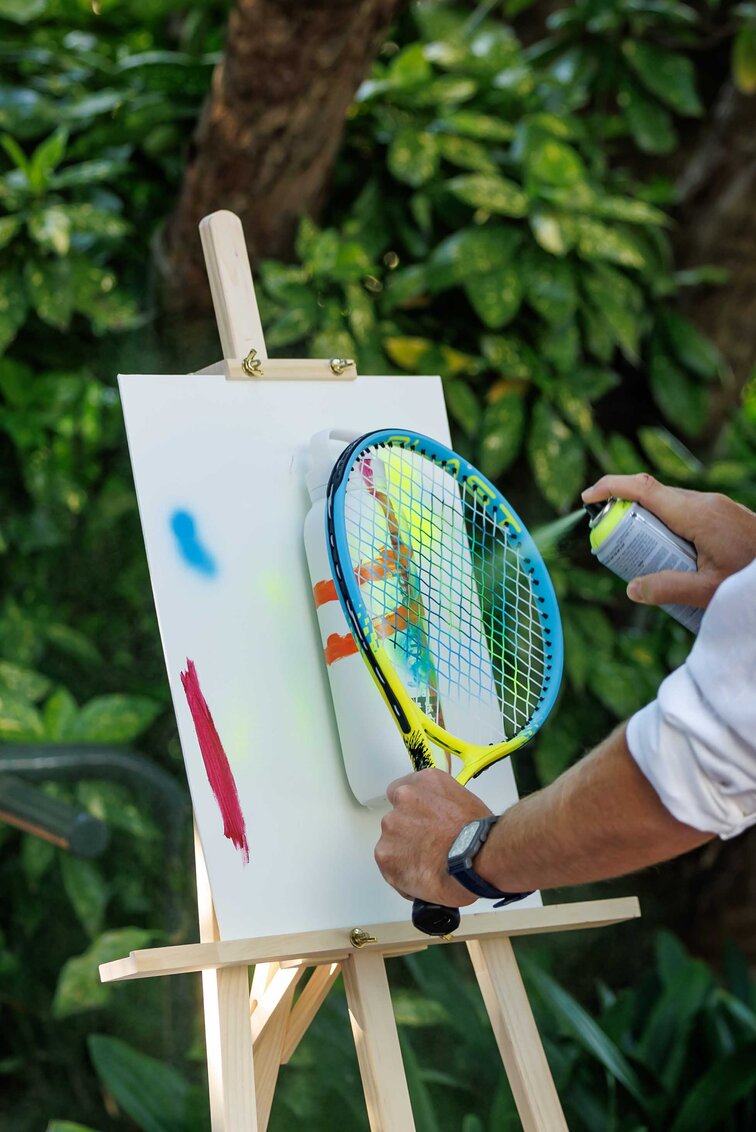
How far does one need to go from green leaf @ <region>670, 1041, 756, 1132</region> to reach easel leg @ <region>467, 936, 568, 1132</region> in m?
0.76

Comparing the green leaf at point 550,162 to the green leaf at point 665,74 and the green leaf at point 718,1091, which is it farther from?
the green leaf at point 718,1091

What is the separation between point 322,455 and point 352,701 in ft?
0.86

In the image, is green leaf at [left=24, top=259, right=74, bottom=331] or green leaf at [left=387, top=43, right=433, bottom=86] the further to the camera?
green leaf at [left=387, top=43, right=433, bottom=86]

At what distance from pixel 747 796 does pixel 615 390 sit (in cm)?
175

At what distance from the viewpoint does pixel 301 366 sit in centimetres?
136

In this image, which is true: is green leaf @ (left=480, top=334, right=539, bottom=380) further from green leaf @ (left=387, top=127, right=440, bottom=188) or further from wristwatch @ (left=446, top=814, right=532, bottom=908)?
wristwatch @ (left=446, top=814, right=532, bottom=908)

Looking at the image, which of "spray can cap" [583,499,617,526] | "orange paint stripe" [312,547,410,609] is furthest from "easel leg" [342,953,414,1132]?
"spray can cap" [583,499,617,526]

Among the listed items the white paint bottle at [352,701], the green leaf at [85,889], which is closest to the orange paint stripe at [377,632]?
the white paint bottle at [352,701]

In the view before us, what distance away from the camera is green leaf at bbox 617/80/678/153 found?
2.42m

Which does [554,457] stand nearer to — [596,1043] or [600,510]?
[596,1043]

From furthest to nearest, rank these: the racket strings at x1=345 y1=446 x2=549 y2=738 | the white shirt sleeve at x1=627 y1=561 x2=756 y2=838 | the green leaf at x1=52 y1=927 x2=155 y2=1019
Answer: the green leaf at x1=52 y1=927 x2=155 y2=1019 → the racket strings at x1=345 y1=446 x2=549 y2=738 → the white shirt sleeve at x1=627 y1=561 x2=756 y2=838

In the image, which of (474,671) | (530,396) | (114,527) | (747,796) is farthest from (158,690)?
(747,796)

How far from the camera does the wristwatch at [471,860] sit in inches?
39.9

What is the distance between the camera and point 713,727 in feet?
2.68
